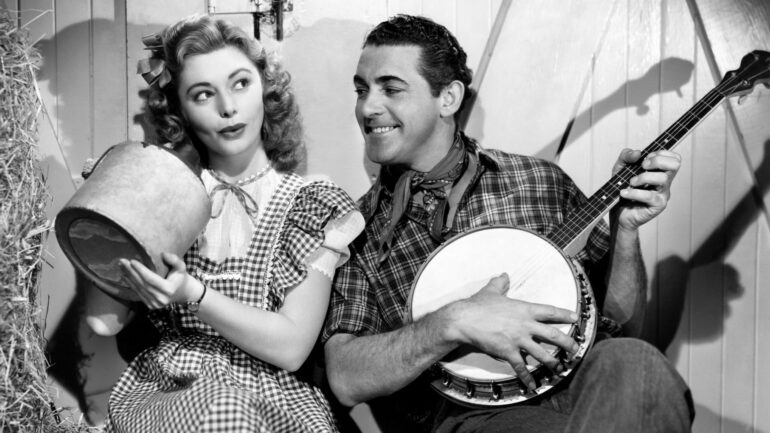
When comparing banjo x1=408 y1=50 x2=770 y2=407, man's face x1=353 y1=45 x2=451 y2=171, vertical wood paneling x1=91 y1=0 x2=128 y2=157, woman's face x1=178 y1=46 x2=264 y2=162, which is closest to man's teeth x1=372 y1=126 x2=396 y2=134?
man's face x1=353 y1=45 x2=451 y2=171

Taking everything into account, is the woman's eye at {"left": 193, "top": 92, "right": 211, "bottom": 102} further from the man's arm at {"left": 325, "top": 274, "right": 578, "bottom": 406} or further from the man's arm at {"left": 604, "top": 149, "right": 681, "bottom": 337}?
the man's arm at {"left": 604, "top": 149, "right": 681, "bottom": 337}

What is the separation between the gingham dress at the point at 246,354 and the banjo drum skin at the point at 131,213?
25cm

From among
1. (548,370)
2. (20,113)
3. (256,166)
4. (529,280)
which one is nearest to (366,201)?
(256,166)

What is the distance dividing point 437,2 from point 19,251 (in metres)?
1.44

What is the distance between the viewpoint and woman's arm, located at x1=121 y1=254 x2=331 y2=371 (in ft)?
6.35

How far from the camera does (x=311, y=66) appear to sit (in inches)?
107

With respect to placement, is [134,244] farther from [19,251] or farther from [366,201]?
[366,201]

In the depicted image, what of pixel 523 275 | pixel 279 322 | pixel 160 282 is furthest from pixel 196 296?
pixel 523 275

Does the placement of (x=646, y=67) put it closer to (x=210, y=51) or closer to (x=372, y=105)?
(x=372, y=105)

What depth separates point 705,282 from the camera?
271 centimetres

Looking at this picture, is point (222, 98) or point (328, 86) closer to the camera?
point (222, 98)

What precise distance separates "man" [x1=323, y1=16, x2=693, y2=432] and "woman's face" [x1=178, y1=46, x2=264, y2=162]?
340 mm

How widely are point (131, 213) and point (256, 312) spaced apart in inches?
16.5

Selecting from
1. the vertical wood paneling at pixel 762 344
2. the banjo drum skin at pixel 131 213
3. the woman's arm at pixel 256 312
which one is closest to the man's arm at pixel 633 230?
the vertical wood paneling at pixel 762 344
